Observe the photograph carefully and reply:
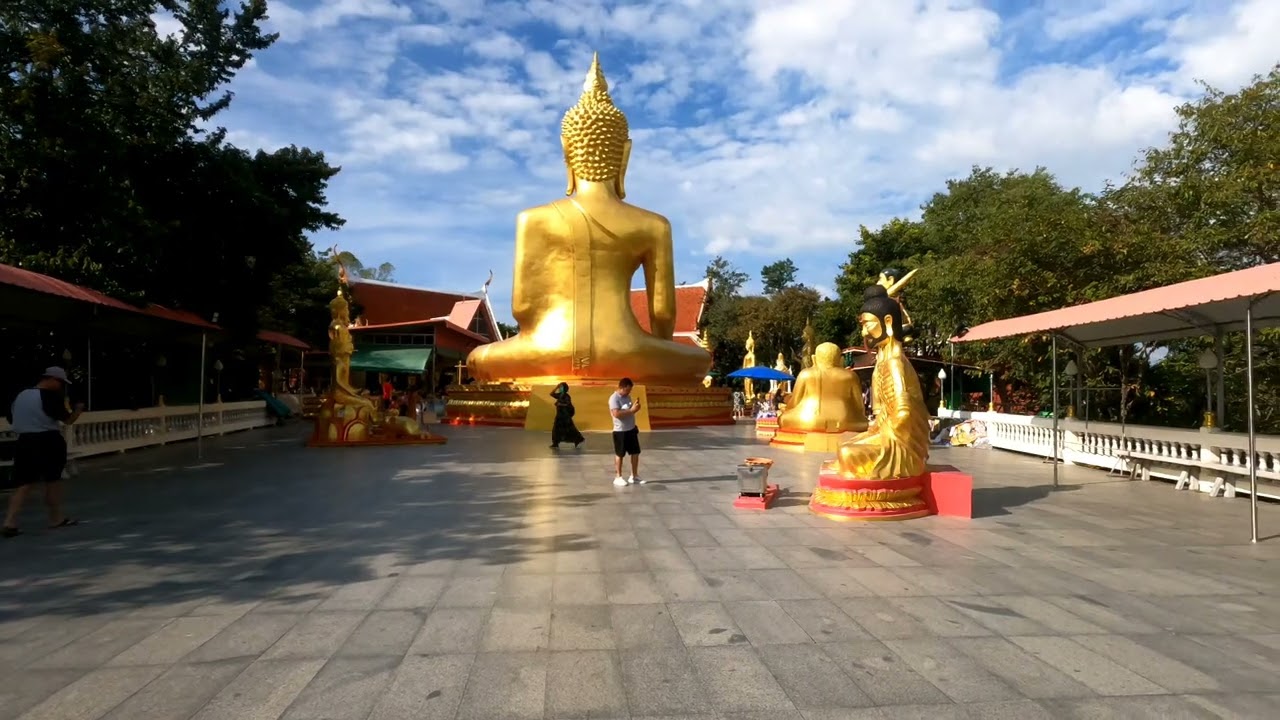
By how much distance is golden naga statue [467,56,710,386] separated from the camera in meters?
18.1

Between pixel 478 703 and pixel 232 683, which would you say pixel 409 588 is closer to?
pixel 232 683

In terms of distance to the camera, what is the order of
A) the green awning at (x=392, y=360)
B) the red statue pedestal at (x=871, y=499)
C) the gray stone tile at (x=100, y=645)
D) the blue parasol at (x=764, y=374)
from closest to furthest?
the gray stone tile at (x=100, y=645) → the red statue pedestal at (x=871, y=499) → the green awning at (x=392, y=360) → the blue parasol at (x=764, y=374)

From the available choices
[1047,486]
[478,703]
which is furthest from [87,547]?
[1047,486]

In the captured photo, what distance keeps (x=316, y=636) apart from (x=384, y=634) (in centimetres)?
33

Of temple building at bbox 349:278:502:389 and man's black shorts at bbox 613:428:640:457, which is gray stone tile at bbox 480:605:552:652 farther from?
temple building at bbox 349:278:502:389

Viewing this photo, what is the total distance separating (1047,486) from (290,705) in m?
8.85

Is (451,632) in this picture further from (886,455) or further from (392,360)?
(392,360)

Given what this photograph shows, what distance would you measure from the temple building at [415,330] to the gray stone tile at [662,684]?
73.4ft

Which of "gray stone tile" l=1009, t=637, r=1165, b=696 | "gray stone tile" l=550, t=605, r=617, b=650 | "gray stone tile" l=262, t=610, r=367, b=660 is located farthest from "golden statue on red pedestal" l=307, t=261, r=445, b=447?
"gray stone tile" l=1009, t=637, r=1165, b=696

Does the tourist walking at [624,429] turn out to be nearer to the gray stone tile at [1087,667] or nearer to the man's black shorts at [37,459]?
the man's black shorts at [37,459]

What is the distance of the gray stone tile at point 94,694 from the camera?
2.95 meters

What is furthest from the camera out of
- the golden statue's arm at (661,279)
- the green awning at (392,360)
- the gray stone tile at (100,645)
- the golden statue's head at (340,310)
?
the green awning at (392,360)

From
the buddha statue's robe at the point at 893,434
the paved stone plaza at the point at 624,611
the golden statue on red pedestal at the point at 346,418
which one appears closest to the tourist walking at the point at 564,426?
the golden statue on red pedestal at the point at 346,418

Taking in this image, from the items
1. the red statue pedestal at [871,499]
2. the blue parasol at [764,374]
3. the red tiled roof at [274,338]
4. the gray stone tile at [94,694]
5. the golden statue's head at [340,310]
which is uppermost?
the golden statue's head at [340,310]
